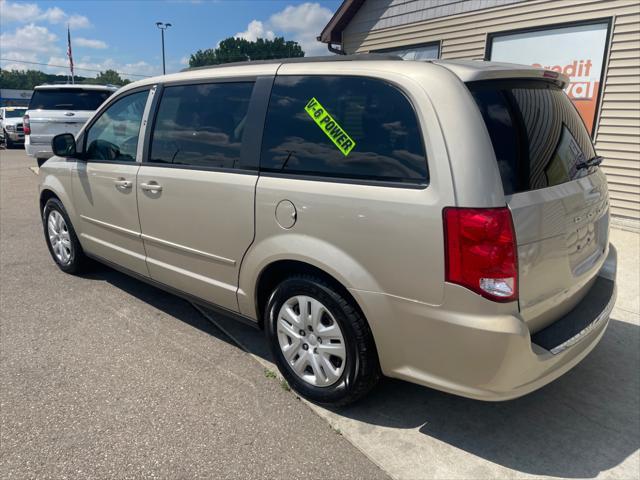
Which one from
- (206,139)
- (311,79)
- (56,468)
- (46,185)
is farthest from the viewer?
(46,185)

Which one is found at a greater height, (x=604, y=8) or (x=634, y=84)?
(x=604, y=8)

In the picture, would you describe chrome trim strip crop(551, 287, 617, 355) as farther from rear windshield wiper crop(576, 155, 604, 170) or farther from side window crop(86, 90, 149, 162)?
side window crop(86, 90, 149, 162)

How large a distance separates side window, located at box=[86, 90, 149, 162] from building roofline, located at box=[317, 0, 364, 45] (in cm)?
729

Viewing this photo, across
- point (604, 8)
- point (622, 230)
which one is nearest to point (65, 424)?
point (622, 230)

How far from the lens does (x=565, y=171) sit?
249 cm

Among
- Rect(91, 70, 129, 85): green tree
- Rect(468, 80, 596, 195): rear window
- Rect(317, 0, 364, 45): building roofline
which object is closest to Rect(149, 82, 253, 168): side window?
Rect(468, 80, 596, 195): rear window

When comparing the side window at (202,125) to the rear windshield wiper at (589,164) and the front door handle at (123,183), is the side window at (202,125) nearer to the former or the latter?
the front door handle at (123,183)

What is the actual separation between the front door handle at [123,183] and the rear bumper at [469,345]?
2.15 meters

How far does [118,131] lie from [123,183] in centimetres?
53

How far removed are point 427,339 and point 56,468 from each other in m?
1.84

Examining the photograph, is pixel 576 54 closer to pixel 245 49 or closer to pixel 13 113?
pixel 13 113

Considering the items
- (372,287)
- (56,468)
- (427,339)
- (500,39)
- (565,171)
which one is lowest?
(56,468)

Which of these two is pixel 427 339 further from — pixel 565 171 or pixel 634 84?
pixel 634 84

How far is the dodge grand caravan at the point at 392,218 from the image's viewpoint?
6.96ft
